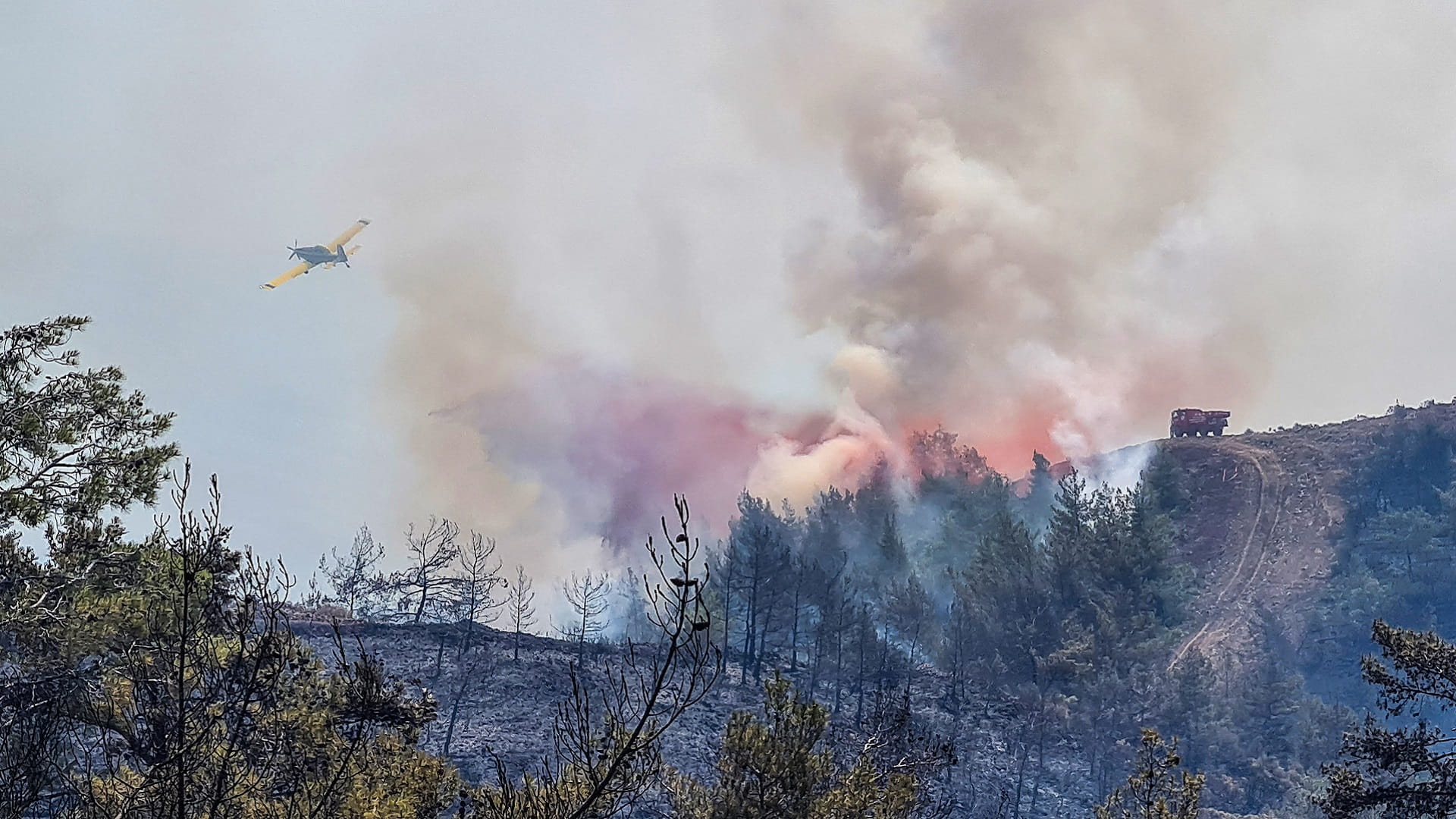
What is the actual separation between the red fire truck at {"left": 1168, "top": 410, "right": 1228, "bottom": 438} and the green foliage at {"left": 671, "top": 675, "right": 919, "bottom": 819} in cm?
10318

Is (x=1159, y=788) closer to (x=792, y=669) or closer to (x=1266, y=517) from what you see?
(x=792, y=669)

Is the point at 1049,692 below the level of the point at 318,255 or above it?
below

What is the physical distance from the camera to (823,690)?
199 ft

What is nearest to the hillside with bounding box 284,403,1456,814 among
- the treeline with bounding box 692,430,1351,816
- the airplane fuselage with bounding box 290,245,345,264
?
the treeline with bounding box 692,430,1351,816

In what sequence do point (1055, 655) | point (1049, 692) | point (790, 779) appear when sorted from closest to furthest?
point (790, 779)
point (1055, 655)
point (1049, 692)

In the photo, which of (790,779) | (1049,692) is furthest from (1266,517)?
(790,779)

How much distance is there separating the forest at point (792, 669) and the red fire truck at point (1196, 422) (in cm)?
1099

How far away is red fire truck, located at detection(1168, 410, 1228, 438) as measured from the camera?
113 meters

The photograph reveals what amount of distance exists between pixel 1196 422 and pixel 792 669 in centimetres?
6855

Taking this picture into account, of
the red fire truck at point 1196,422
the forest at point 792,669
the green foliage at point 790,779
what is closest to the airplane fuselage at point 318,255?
the forest at point 792,669

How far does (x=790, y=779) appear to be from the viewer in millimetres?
18547

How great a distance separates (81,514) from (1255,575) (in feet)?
291

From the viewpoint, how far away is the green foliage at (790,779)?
1792 centimetres

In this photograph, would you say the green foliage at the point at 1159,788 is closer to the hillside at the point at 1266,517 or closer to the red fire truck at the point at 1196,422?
the hillside at the point at 1266,517
